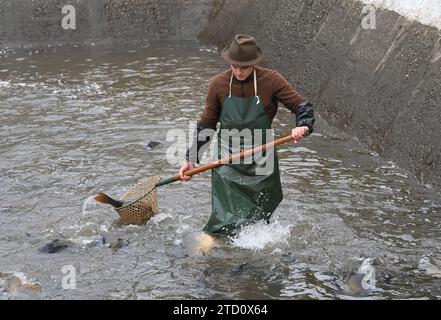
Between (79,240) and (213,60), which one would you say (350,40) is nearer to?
(213,60)

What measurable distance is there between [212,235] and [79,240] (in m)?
1.38

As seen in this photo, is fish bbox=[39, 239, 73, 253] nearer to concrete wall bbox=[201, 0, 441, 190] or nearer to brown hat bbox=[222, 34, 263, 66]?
brown hat bbox=[222, 34, 263, 66]

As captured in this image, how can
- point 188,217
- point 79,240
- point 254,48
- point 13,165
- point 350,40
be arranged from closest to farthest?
point 254,48
point 79,240
point 188,217
point 13,165
point 350,40

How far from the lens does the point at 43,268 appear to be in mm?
6742

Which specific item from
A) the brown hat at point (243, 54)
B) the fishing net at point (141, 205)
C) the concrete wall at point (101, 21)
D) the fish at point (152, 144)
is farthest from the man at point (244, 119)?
the concrete wall at point (101, 21)

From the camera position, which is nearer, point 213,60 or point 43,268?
point 43,268

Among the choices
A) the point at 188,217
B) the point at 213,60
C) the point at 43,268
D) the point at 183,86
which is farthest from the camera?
the point at 213,60

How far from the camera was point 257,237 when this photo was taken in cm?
688

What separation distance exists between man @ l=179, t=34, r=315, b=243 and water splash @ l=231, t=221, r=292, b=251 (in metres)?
0.09

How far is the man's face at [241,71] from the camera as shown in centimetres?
635

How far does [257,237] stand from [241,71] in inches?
62.6

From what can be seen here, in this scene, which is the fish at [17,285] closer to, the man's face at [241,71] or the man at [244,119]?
the man at [244,119]

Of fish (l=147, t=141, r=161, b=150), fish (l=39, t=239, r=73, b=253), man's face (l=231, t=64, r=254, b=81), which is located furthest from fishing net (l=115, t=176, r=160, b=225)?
fish (l=147, t=141, r=161, b=150)
